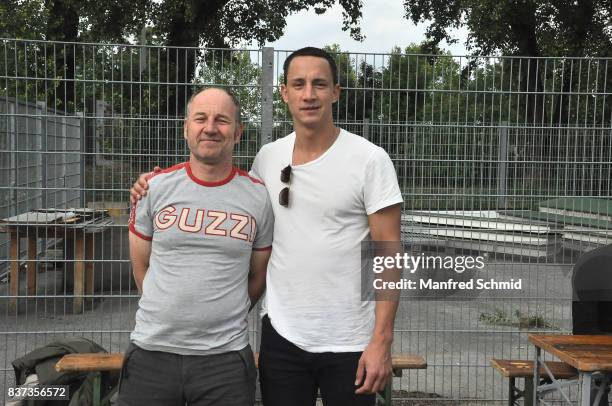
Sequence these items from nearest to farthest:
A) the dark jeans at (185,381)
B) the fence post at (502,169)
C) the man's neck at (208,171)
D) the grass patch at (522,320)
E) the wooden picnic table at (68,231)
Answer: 1. the dark jeans at (185,381)
2. the man's neck at (208,171)
3. the fence post at (502,169)
4. the wooden picnic table at (68,231)
5. the grass patch at (522,320)

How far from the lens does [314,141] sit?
9.02 feet

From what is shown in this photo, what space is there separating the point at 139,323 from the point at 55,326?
3692 mm

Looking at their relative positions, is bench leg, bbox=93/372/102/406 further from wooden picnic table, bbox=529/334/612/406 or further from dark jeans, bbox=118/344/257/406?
wooden picnic table, bbox=529/334/612/406

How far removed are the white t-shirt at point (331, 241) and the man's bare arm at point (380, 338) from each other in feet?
0.14

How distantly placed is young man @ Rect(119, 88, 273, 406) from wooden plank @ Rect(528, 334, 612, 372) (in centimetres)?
212

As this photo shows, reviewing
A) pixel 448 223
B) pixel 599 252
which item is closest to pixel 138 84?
pixel 448 223

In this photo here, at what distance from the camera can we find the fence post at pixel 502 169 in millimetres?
5363

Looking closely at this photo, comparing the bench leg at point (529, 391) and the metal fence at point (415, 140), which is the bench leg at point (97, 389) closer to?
the metal fence at point (415, 140)

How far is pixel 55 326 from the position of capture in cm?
603

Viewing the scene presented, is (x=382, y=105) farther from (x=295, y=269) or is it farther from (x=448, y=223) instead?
(x=295, y=269)

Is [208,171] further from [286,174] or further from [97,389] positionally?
[97,389]

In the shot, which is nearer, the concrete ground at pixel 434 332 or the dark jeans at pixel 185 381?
the dark jeans at pixel 185 381

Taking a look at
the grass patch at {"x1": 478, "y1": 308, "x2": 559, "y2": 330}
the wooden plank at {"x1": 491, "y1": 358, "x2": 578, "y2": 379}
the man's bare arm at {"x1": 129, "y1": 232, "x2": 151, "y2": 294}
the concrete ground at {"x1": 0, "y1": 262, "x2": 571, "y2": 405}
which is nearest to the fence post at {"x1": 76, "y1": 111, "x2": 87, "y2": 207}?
the concrete ground at {"x1": 0, "y1": 262, "x2": 571, "y2": 405}

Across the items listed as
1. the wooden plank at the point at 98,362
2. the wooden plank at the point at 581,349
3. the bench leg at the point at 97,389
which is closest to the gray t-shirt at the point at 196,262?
the wooden plank at the point at 98,362
